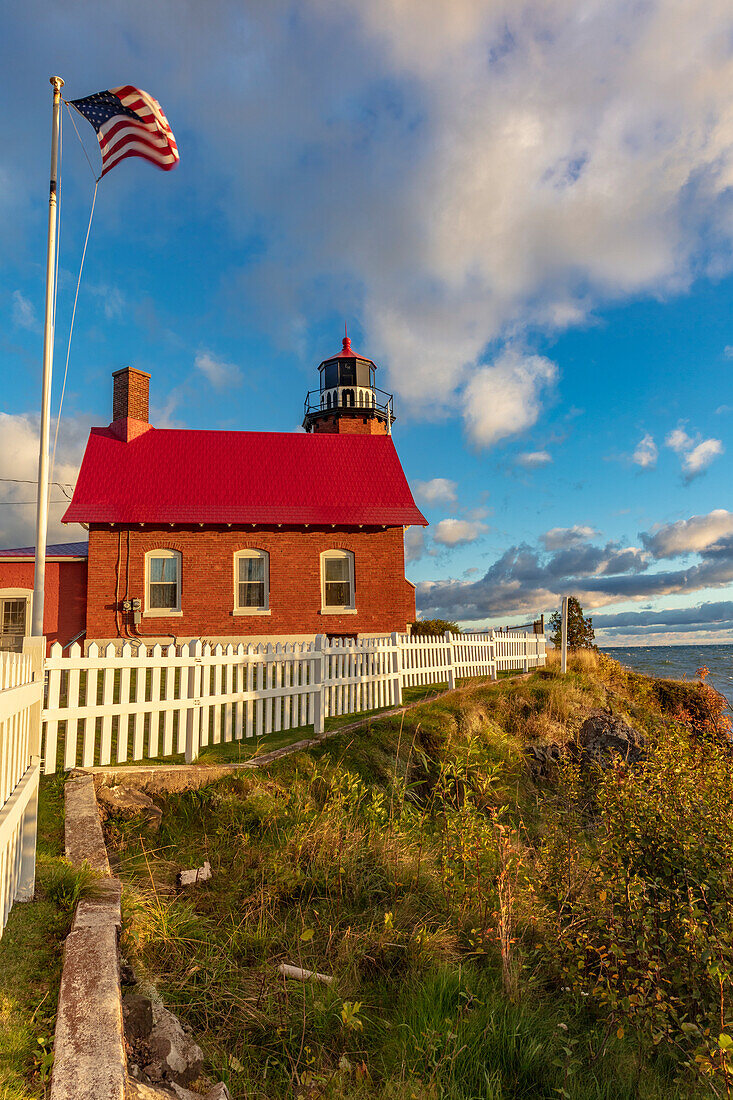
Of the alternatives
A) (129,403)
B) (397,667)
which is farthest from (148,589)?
(397,667)

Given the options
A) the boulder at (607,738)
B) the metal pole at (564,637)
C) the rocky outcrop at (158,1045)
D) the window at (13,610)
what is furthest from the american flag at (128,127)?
the window at (13,610)

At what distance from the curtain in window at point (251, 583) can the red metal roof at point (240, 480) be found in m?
1.48

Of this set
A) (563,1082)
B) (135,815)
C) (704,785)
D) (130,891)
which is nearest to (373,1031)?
(563,1082)

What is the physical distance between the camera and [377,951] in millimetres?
4203

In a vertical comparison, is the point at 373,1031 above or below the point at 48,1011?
below

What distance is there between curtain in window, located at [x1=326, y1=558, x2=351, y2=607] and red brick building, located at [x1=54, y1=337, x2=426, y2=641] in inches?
1.3

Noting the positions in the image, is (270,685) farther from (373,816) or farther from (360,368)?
(360,368)

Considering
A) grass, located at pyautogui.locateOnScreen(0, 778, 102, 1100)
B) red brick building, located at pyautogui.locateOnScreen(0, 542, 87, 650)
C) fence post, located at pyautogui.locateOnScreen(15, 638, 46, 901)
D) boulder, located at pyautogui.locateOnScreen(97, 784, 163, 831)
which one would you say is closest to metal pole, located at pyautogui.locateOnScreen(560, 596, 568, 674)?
boulder, located at pyautogui.locateOnScreen(97, 784, 163, 831)

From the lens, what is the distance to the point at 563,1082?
3271 mm

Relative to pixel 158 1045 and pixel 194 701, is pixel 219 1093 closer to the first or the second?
pixel 158 1045

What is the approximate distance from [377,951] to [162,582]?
17.2 meters

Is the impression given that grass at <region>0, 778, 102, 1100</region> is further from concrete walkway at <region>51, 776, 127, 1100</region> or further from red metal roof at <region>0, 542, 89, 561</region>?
red metal roof at <region>0, 542, 89, 561</region>

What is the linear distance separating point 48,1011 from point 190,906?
1610mm

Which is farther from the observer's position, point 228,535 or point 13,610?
point 13,610
